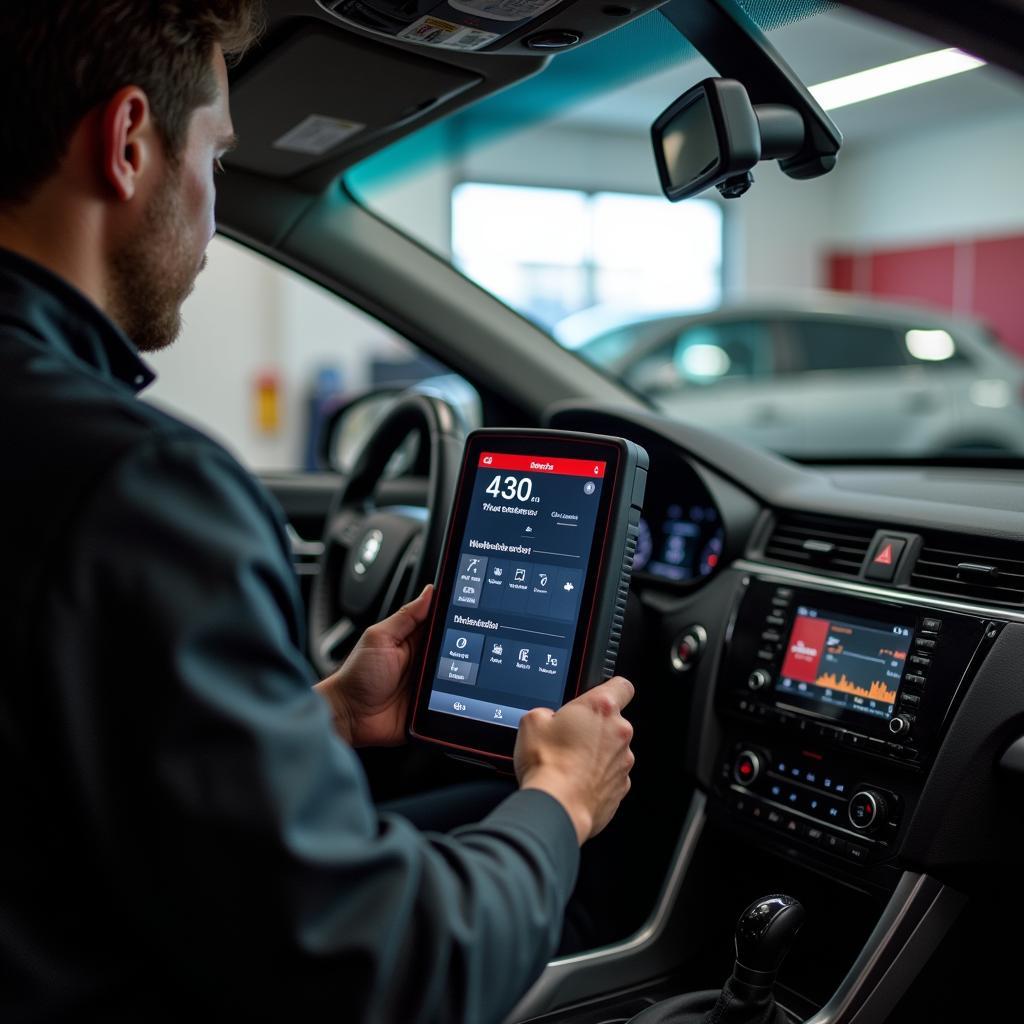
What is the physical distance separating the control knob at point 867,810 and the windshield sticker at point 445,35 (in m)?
0.99

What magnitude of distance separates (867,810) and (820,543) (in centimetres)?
38

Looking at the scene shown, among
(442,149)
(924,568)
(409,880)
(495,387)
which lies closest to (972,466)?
(924,568)

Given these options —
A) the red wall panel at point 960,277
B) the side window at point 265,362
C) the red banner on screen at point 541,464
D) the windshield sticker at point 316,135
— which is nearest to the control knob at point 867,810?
the red banner on screen at point 541,464

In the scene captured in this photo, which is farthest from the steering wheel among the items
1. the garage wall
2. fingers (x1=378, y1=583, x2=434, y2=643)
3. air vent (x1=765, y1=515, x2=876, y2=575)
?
the garage wall

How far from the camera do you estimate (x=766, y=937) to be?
1253mm

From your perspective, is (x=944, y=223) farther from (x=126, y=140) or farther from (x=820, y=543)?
(x=126, y=140)

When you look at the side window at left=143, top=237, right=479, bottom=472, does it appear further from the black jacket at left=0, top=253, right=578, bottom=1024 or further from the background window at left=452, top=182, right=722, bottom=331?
the black jacket at left=0, top=253, right=578, bottom=1024

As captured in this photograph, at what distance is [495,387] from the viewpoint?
2043mm

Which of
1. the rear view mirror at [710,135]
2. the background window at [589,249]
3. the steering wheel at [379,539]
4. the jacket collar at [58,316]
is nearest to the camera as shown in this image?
the jacket collar at [58,316]

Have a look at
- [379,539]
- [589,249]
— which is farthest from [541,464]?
[589,249]

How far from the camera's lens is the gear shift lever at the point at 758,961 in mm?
1257

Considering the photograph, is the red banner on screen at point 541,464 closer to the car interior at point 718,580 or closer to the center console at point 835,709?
the car interior at point 718,580

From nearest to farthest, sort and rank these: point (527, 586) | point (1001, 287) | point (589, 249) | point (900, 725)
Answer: point (527, 586) < point (900, 725) < point (1001, 287) < point (589, 249)

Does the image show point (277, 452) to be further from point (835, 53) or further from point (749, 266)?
point (835, 53)
